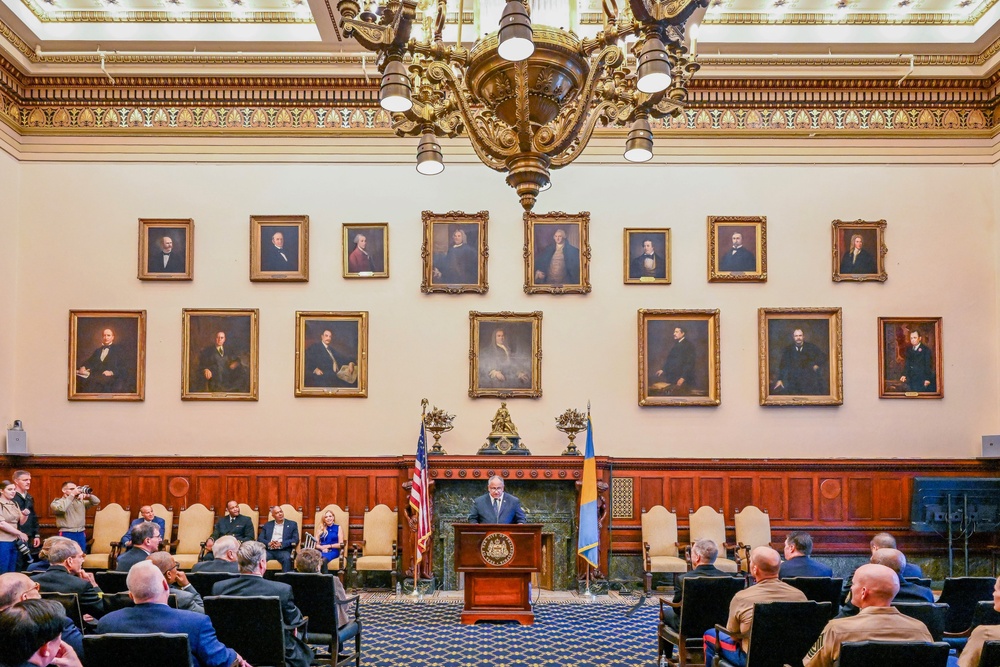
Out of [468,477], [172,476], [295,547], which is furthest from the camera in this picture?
[172,476]

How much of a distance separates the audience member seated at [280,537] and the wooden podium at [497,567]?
8.41 ft

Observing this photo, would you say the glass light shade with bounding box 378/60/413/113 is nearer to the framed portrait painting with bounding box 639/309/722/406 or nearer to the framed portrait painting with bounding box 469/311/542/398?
the framed portrait painting with bounding box 469/311/542/398

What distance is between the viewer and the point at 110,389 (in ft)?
43.2

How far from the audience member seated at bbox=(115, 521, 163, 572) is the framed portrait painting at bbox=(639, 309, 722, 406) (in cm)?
A: 774

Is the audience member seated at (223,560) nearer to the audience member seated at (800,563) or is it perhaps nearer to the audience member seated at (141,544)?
the audience member seated at (141,544)

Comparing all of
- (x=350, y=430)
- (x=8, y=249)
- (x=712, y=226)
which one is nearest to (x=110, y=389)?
(x=8, y=249)

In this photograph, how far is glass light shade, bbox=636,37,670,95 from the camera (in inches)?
215

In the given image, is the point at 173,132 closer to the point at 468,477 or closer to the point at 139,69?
the point at 139,69

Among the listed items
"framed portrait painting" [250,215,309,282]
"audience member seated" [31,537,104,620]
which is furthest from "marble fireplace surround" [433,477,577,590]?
"audience member seated" [31,537,104,620]

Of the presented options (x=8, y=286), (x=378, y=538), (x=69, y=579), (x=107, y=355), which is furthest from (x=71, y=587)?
(x=8, y=286)

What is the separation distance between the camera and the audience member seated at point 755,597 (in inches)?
234

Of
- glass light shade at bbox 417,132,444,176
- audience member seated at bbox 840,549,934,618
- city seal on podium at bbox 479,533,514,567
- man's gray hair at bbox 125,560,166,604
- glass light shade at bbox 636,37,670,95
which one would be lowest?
city seal on podium at bbox 479,533,514,567

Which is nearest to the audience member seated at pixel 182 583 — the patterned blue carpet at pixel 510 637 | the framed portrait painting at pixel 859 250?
the patterned blue carpet at pixel 510 637

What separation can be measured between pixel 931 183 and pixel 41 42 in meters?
14.4
